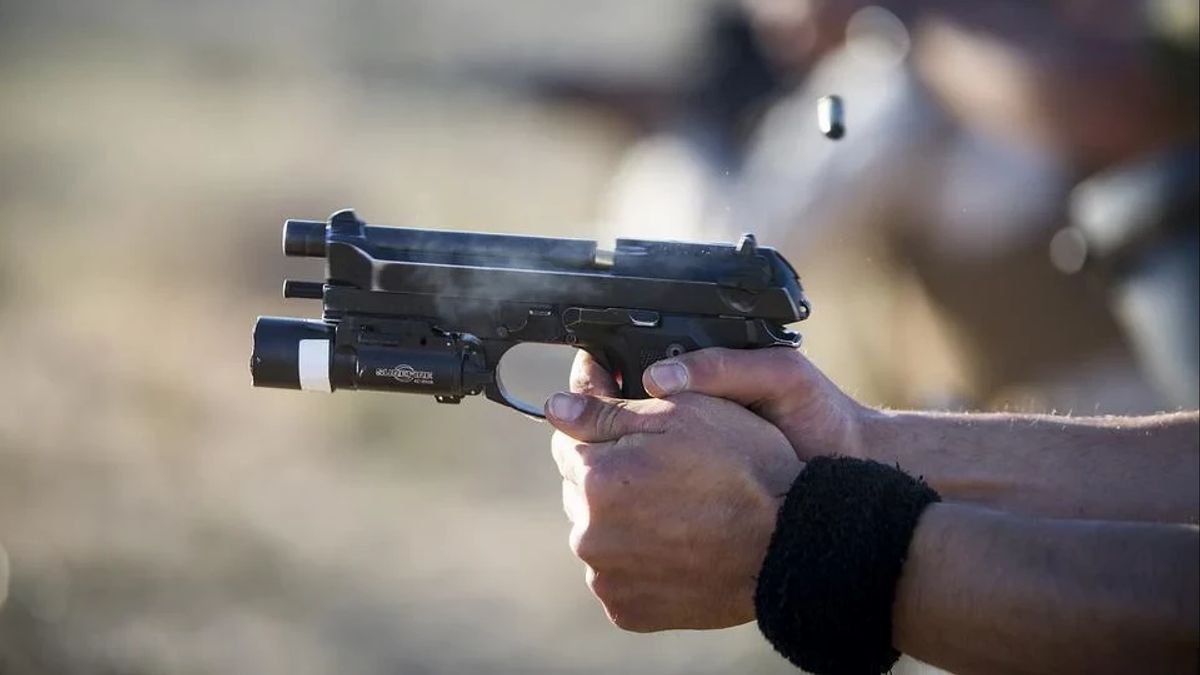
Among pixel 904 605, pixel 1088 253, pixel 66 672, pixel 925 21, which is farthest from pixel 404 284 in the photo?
pixel 66 672

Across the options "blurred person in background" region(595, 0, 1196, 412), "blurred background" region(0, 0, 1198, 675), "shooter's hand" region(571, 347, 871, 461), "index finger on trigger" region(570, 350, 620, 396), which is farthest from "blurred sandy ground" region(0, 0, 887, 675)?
"index finger on trigger" region(570, 350, 620, 396)

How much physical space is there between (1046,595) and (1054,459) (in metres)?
0.87

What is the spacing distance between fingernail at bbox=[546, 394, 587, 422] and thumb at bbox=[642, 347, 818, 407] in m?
0.14

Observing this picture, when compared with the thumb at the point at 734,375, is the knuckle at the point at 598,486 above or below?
below

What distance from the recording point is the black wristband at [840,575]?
220cm

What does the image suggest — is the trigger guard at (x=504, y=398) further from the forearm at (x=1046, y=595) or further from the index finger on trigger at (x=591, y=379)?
the forearm at (x=1046, y=595)

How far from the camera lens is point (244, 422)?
7340 mm

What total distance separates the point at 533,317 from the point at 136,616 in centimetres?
333

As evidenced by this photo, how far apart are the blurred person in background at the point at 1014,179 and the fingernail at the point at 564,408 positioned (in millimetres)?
1858

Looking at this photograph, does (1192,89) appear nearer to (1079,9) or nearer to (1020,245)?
(1079,9)

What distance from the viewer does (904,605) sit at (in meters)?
2.23

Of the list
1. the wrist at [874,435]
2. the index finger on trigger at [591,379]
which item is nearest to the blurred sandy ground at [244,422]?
the wrist at [874,435]

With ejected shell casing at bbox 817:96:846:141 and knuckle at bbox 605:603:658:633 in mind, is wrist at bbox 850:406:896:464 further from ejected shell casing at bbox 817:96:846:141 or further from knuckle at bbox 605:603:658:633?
ejected shell casing at bbox 817:96:846:141

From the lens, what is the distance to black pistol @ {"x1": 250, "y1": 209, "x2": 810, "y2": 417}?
8.65ft
